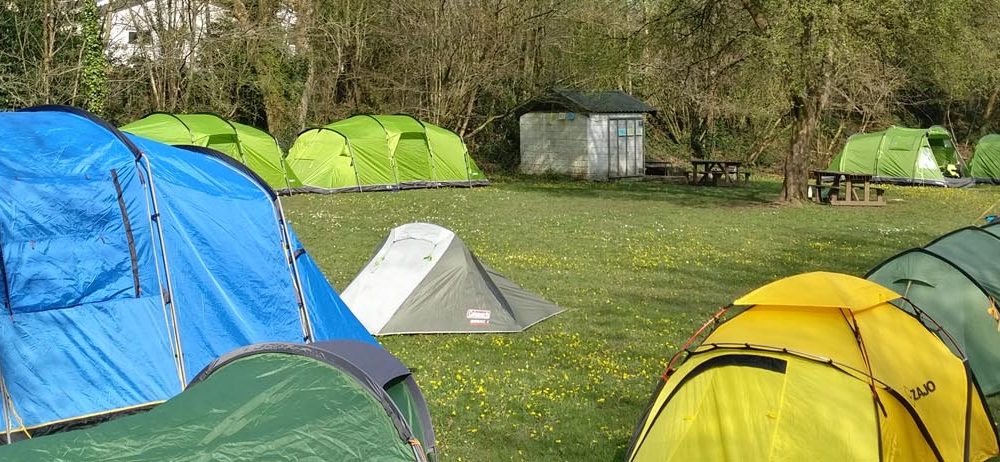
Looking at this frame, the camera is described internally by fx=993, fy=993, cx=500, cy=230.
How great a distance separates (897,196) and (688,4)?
25.6 ft

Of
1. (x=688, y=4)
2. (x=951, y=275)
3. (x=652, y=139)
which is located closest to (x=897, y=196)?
(x=688, y=4)

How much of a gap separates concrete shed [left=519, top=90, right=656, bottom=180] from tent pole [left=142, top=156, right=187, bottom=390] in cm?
2414

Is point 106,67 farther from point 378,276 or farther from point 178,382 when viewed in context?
point 178,382

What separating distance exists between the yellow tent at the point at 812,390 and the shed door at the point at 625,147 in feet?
82.5

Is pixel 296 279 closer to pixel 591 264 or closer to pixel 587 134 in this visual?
pixel 591 264

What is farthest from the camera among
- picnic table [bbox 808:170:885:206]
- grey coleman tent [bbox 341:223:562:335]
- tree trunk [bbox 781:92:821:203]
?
picnic table [bbox 808:170:885:206]

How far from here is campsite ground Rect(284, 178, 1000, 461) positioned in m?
8.18

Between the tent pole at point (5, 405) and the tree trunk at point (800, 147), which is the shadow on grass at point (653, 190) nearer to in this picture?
the tree trunk at point (800, 147)

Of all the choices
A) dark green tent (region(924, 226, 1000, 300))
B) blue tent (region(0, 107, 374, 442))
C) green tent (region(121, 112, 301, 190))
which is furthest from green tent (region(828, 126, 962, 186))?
blue tent (region(0, 107, 374, 442))

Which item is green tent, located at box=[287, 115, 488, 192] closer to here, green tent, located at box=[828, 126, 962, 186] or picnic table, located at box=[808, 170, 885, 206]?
picnic table, located at box=[808, 170, 885, 206]

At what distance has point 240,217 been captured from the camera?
866 centimetres

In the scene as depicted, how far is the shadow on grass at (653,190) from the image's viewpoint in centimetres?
2503

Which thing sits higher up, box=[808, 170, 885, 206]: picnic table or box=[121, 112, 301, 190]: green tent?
box=[121, 112, 301, 190]: green tent

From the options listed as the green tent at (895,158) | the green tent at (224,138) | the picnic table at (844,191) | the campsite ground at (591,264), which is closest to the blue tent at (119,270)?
the campsite ground at (591,264)
